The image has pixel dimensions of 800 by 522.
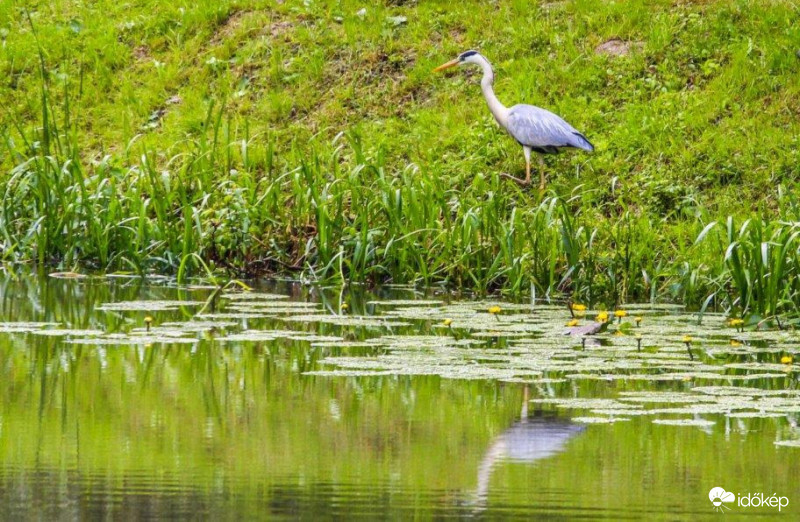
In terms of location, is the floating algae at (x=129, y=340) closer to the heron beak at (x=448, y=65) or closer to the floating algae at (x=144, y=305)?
the floating algae at (x=144, y=305)

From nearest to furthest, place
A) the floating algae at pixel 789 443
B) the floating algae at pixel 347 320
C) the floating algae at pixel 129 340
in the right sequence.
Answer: the floating algae at pixel 789 443 < the floating algae at pixel 129 340 < the floating algae at pixel 347 320

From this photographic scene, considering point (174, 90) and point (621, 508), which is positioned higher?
point (174, 90)

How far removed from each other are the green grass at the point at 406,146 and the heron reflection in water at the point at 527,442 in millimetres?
2915

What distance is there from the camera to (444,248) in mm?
9320

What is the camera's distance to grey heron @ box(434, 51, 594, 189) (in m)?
10.8

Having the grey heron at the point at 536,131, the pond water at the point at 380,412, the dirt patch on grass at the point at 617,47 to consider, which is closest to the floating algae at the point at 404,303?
the pond water at the point at 380,412

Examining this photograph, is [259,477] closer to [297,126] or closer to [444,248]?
[444,248]

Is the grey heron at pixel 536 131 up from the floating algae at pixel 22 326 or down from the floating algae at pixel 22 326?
up

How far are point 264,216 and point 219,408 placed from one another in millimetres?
4518

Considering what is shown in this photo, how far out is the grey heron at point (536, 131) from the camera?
35.3 feet

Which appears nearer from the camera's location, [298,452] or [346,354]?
[298,452]

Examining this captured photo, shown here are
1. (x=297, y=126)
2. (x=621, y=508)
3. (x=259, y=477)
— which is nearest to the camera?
(x=621, y=508)

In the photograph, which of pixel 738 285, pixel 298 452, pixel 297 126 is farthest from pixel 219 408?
pixel 297 126

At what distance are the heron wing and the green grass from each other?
0.37 m
